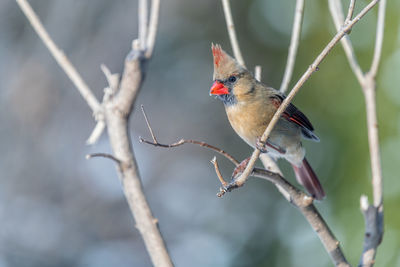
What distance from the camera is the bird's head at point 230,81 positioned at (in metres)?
2.64

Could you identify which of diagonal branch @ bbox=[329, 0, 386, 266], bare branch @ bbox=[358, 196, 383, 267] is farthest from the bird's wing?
bare branch @ bbox=[358, 196, 383, 267]

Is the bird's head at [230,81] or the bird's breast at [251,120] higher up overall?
the bird's head at [230,81]

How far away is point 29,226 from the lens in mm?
5008

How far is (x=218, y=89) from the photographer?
106 inches

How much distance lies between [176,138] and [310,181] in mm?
2995

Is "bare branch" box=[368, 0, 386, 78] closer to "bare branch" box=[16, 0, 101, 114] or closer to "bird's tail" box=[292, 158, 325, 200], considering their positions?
"bird's tail" box=[292, 158, 325, 200]

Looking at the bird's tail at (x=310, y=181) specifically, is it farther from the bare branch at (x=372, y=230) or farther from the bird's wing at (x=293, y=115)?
the bare branch at (x=372, y=230)

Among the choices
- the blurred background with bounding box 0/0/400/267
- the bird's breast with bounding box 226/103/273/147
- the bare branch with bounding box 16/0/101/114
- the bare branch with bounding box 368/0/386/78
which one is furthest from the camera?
the blurred background with bounding box 0/0/400/267

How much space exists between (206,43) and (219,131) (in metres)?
1.12

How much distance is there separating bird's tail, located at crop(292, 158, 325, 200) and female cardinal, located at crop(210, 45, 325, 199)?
0.14 m

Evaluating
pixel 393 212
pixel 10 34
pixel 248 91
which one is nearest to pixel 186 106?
pixel 10 34

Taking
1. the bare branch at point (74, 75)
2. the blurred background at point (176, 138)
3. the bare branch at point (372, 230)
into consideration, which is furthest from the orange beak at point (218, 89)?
the blurred background at point (176, 138)

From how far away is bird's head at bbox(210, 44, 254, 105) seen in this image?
2.64m

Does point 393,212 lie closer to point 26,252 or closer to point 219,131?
point 219,131
